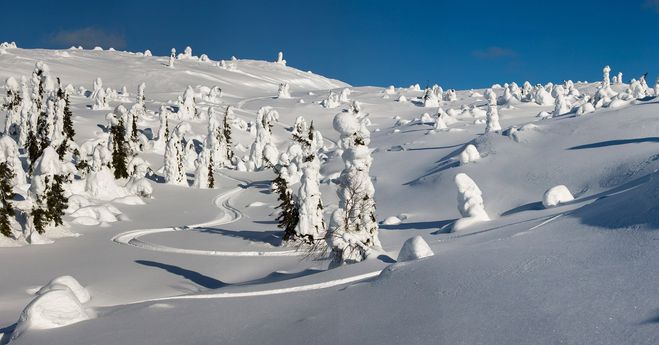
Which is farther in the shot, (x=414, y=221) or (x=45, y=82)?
(x=45, y=82)

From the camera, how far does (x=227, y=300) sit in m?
11.0

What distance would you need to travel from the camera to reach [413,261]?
10117 millimetres

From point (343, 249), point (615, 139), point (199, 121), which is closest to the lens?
point (343, 249)

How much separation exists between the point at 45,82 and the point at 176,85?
8703 centimetres

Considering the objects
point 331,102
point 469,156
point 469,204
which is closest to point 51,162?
point 469,204

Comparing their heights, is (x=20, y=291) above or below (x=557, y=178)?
below

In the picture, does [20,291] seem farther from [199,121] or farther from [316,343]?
[199,121]

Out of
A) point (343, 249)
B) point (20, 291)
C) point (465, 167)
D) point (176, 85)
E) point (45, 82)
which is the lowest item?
point (20, 291)

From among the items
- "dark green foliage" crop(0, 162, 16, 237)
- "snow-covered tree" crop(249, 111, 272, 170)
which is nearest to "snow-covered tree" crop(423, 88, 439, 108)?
"snow-covered tree" crop(249, 111, 272, 170)

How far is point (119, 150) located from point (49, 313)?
43.4 metres

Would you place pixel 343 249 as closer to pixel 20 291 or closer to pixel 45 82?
pixel 20 291

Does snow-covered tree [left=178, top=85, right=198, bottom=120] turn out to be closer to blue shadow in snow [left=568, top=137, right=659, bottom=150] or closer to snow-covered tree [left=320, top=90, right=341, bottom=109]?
snow-covered tree [left=320, top=90, right=341, bottom=109]

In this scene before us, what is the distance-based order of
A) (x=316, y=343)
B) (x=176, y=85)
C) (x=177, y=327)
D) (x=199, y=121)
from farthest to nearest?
(x=176, y=85)
(x=199, y=121)
(x=177, y=327)
(x=316, y=343)

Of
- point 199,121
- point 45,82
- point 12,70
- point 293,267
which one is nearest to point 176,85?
point 12,70
